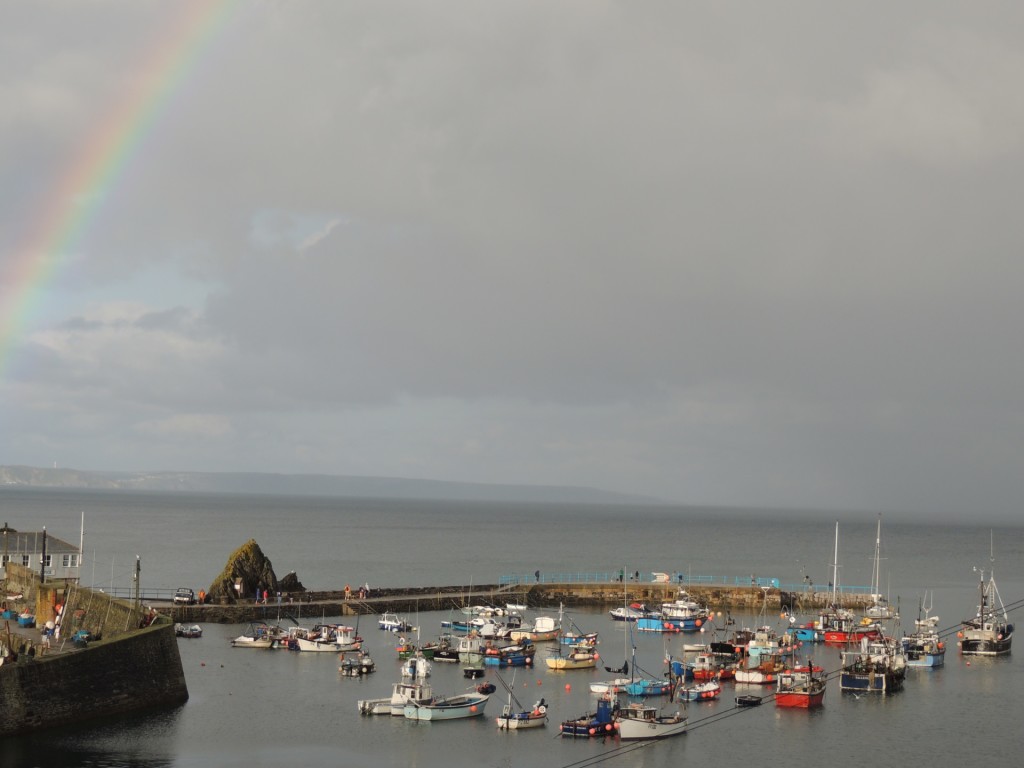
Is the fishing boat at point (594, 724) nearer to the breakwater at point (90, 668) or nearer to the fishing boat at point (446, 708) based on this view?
the fishing boat at point (446, 708)

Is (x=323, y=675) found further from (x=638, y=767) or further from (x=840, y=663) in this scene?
(x=840, y=663)

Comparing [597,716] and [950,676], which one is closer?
[597,716]

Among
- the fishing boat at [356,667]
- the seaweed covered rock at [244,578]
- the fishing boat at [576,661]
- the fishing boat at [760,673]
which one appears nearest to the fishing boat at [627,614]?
the fishing boat at [576,661]

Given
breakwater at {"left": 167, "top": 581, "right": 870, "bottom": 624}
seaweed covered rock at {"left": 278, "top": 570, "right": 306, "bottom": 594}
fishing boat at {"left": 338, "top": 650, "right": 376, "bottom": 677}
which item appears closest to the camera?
fishing boat at {"left": 338, "top": 650, "right": 376, "bottom": 677}

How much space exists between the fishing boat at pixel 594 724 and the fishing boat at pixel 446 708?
541 centimetres

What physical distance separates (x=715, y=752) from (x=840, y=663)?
32.8 m

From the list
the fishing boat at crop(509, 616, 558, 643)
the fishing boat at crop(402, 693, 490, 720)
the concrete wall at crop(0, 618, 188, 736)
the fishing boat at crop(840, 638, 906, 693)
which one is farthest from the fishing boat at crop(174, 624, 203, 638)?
the fishing boat at crop(840, 638, 906, 693)

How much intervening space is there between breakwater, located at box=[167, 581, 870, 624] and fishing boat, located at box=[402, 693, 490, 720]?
3968 cm

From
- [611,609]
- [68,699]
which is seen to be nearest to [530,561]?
[611,609]

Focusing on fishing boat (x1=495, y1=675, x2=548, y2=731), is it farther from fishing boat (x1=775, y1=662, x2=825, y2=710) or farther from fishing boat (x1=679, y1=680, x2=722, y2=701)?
fishing boat (x1=775, y1=662, x2=825, y2=710)

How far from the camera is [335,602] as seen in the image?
10712cm

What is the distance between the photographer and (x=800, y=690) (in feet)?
232

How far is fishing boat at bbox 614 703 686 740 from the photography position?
60.3 m

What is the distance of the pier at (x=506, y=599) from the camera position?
102250mm
